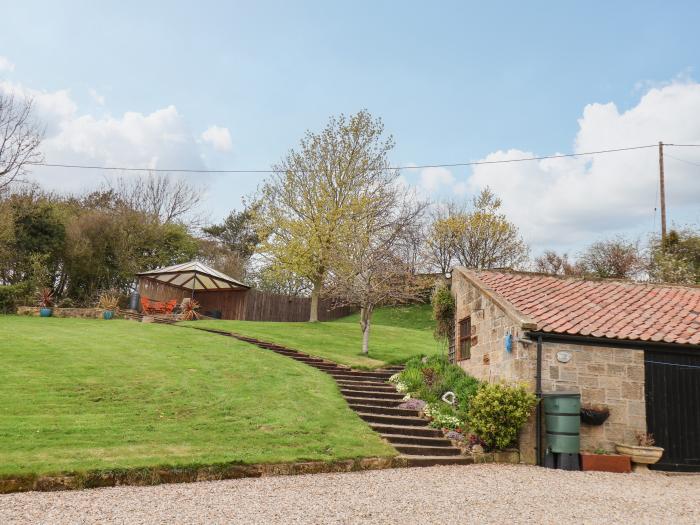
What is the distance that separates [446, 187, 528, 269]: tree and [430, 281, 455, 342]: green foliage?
21756 millimetres

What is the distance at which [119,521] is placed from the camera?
5.80m

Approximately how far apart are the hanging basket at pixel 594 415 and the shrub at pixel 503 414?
106 centimetres

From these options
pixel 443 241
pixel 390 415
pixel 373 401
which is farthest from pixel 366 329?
pixel 443 241

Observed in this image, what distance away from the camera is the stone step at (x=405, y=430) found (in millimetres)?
11359

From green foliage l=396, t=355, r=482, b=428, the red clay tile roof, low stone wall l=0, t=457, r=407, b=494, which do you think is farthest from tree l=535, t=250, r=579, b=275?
low stone wall l=0, t=457, r=407, b=494

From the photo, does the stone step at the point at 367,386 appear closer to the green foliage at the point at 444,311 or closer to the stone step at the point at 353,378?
the stone step at the point at 353,378

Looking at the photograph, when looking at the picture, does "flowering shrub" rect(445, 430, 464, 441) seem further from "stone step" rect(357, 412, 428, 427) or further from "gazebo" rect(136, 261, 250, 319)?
"gazebo" rect(136, 261, 250, 319)

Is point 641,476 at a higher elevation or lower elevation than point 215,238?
lower

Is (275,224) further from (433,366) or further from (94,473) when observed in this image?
(94,473)

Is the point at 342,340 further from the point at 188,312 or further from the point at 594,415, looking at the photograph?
the point at 594,415

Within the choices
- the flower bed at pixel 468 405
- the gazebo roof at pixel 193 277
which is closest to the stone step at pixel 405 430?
the flower bed at pixel 468 405

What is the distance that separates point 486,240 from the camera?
38.2 m

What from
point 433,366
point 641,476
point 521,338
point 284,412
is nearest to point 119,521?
point 284,412

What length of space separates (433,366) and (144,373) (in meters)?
7.72
